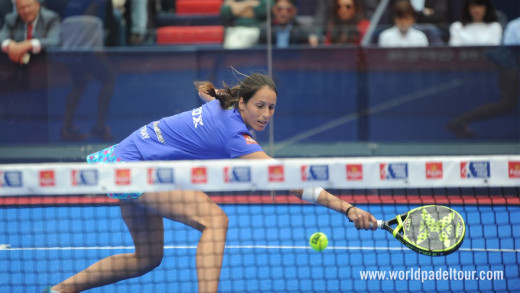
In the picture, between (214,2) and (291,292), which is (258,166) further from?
(214,2)

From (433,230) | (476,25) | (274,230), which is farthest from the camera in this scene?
Answer: (476,25)

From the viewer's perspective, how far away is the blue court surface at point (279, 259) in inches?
219

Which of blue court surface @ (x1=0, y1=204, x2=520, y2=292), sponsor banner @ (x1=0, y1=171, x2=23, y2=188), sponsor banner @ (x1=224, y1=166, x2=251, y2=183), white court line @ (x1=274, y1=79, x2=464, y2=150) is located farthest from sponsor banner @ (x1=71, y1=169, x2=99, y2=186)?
white court line @ (x1=274, y1=79, x2=464, y2=150)

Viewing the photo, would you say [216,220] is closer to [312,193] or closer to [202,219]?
[202,219]

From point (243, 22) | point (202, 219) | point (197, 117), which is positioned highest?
point (243, 22)

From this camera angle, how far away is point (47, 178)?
4.05m

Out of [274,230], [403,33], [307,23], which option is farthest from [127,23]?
[274,230]

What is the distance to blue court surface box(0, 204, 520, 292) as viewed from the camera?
18.2 feet

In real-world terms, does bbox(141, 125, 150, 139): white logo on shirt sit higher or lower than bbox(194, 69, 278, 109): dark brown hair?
lower

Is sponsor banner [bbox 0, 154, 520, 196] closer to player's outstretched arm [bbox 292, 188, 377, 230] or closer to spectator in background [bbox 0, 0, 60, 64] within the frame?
player's outstretched arm [bbox 292, 188, 377, 230]

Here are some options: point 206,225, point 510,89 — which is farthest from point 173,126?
point 510,89

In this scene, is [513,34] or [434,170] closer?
[434,170]

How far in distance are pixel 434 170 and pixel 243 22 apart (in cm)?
538

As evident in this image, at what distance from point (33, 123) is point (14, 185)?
17.0ft
